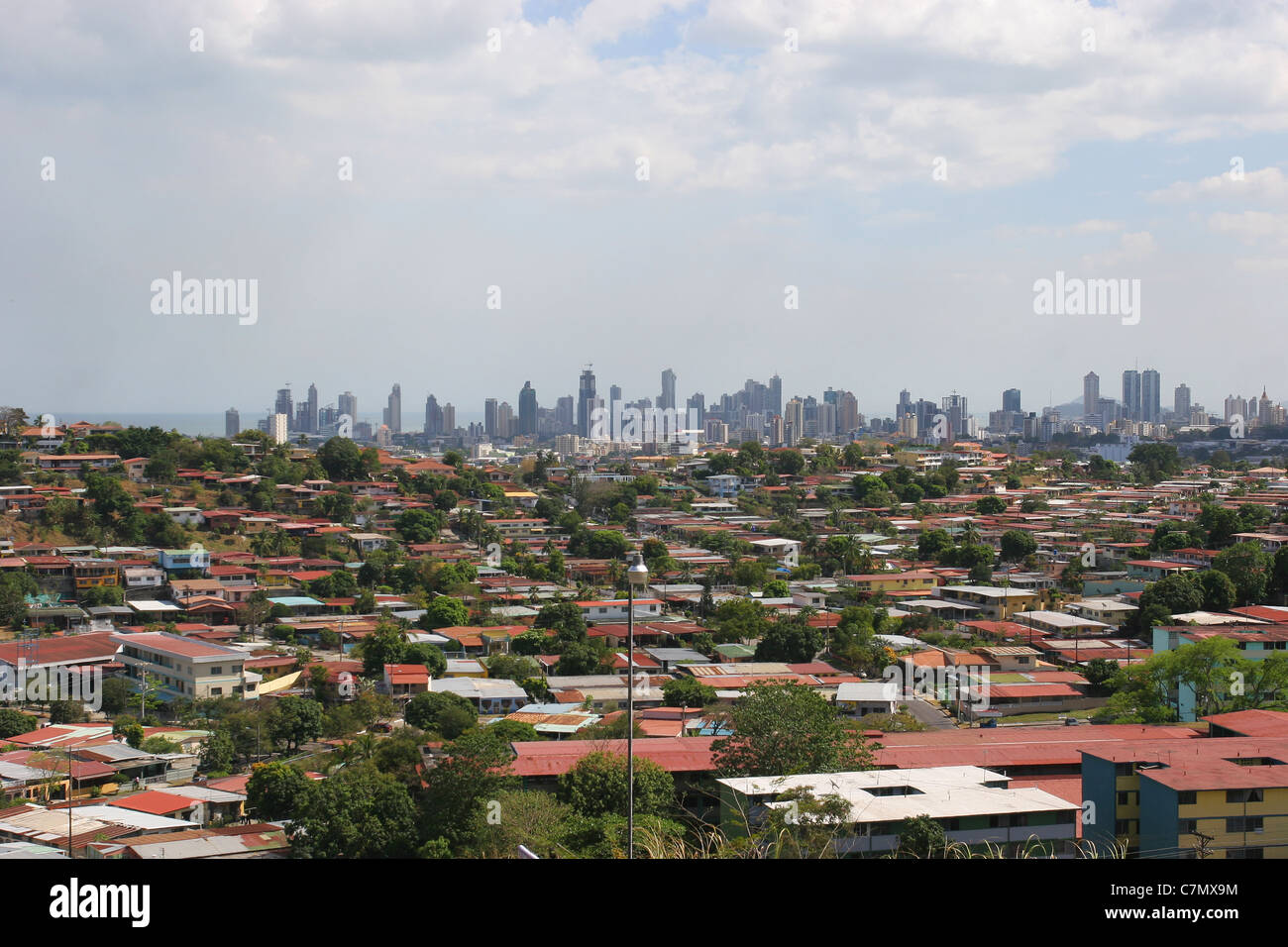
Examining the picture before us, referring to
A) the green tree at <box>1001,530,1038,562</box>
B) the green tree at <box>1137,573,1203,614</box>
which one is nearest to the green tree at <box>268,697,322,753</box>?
the green tree at <box>1137,573,1203,614</box>

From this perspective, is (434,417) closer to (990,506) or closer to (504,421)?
(504,421)

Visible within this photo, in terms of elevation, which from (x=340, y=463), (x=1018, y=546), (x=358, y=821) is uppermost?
(x=340, y=463)

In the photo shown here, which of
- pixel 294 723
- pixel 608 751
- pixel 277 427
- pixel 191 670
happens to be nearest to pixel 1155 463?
pixel 191 670

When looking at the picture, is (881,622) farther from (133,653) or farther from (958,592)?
(133,653)

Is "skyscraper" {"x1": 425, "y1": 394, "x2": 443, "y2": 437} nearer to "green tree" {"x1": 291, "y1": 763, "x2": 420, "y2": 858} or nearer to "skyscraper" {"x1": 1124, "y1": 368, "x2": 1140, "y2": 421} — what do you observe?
"skyscraper" {"x1": 1124, "y1": 368, "x2": 1140, "y2": 421}

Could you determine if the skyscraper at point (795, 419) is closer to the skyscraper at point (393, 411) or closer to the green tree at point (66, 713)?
the skyscraper at point (393, 411)

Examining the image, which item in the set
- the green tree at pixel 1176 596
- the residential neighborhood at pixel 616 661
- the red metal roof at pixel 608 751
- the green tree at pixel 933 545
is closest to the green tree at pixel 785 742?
the residential neighborhood at pixel 616 661
